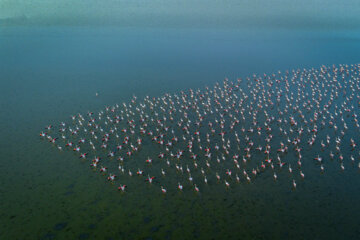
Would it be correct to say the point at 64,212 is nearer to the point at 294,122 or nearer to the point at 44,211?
the point at 44,211

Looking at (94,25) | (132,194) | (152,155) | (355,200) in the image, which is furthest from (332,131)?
(94,25)

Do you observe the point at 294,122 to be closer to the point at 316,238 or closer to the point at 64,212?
the point at 316,238

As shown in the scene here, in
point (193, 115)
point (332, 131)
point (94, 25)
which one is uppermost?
point (94, 25)

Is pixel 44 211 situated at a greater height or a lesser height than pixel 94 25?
lesser

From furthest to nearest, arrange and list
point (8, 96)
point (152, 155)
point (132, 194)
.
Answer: point (8, 96)
point (152, 155)
point (132, 194)

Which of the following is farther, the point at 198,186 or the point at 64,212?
the point at 198,186

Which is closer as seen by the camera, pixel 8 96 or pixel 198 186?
pixel 198 186

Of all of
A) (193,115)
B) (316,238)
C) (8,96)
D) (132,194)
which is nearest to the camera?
(316,238)

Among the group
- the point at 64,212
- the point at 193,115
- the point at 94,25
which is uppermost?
the point at 94,25

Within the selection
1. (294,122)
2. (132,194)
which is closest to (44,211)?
(132,194)
